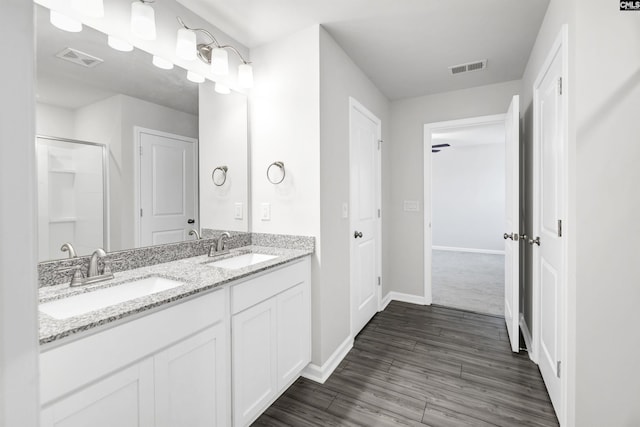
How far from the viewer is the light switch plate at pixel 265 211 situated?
2.28 meters

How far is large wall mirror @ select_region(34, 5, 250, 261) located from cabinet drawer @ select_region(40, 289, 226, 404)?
2.06 feet

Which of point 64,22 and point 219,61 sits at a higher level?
point 219,61

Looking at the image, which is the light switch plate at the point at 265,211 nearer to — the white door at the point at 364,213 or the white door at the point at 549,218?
the white door at the point at 364,213

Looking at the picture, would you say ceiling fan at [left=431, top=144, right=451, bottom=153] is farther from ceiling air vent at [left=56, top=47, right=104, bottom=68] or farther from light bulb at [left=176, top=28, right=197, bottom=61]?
ceiling air vent at [left=56, top=47, right=104, bottom=68]

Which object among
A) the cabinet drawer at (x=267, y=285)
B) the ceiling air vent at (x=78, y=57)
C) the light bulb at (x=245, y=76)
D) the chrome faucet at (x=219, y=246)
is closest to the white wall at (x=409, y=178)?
the cabinet drawer at (x=267, y=285)

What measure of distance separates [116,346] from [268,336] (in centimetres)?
84

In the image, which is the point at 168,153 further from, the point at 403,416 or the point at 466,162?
the point at 466,162

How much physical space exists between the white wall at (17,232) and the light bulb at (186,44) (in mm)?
1505

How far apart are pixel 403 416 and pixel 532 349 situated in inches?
51.8

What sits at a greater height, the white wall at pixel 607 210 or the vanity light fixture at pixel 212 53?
the vanity light fixture at pixel 212 53

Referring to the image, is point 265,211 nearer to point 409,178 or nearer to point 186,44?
point 186,44

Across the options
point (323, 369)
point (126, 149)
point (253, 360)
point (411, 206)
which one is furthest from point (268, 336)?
point (411, 206)

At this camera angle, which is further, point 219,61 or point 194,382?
point 219,61

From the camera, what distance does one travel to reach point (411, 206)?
11.9 feet
